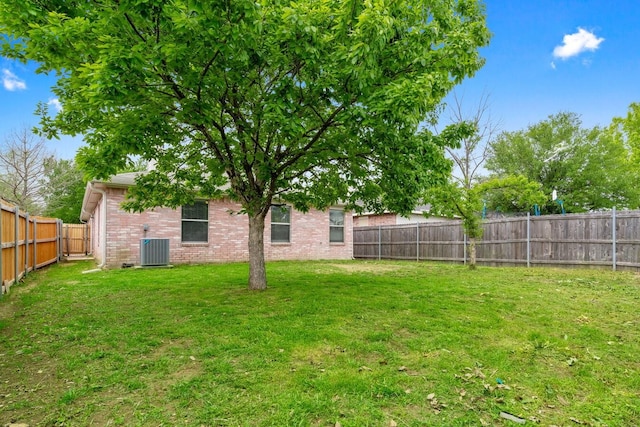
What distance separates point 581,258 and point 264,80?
11080 millimetres

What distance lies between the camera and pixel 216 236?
13.3 meters

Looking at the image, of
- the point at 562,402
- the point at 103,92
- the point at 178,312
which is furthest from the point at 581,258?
the point at 103,92

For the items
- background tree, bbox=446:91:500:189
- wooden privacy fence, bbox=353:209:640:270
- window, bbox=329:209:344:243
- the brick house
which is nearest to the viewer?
wooden privacy fence, bbox=353:209:640:270

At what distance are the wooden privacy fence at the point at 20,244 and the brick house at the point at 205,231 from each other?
1646 millimetres

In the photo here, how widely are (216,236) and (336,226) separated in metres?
5.84

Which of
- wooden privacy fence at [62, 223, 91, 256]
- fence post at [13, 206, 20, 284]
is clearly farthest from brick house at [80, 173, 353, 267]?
wooden privacy fence at [62, 223, 91, 256]

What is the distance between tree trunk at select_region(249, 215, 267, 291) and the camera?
22.1 ft

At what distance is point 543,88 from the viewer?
15.8 meters

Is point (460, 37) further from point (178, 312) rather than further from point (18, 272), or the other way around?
point (18, 272)

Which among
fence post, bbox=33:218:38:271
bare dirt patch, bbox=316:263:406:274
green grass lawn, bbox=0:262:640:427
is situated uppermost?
fence post, bbox=33:218:38:271

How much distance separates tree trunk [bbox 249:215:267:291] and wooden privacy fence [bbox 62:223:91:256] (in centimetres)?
1817

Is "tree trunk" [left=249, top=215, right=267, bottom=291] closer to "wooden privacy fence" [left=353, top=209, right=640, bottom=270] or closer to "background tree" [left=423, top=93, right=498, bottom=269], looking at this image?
"background tree" [left=423, top=93, right=498, bottom=269]

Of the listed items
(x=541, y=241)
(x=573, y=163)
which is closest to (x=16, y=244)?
(x=541, y=241)

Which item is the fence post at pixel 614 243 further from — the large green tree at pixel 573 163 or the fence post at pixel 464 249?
the large green tree at pixel 573 163
